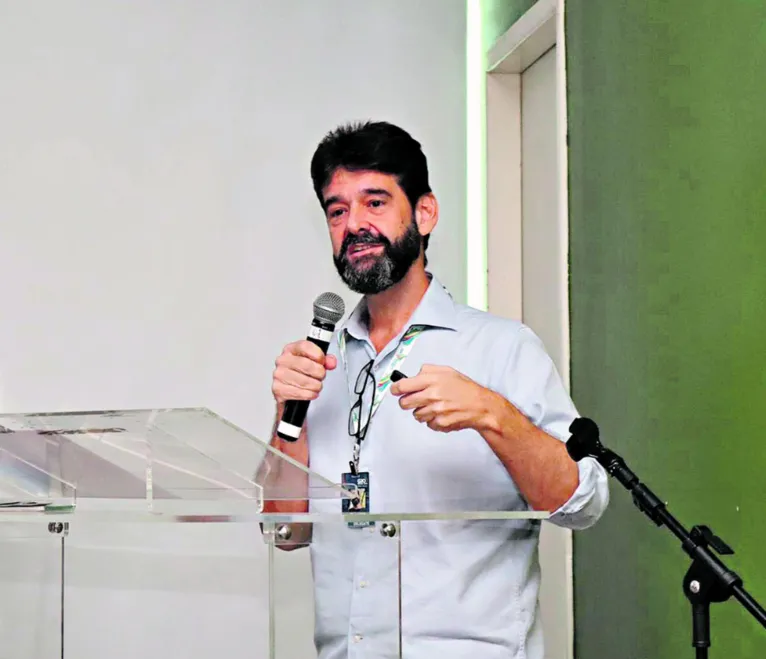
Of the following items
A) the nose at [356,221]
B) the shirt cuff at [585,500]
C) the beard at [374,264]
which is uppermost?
the nose at [356,221]

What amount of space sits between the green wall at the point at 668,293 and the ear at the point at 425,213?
0.54 metres

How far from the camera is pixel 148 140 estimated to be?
152 inches

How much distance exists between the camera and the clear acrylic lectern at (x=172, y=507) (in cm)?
153

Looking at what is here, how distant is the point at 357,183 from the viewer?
2.38m

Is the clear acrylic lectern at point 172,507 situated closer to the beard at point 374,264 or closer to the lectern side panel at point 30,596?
the lectern side panel at point 30,596

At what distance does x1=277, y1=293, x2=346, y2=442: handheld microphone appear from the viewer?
194cm

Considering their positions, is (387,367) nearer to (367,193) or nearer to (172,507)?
(367,193)

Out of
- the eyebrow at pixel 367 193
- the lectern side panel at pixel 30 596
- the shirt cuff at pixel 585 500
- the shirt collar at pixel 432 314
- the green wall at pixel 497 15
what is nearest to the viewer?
the lectern side panel at pixel 30 596

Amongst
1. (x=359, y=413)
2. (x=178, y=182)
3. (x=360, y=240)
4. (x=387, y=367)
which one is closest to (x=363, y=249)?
(x=360, y=240)

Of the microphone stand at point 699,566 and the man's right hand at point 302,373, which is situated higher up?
the man's right hand at point 302,373

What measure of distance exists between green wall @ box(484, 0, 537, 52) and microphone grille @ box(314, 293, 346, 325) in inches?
75.6

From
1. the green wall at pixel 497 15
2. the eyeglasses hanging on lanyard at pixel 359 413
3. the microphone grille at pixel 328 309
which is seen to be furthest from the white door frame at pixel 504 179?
the microphone grille at pixel 328 309

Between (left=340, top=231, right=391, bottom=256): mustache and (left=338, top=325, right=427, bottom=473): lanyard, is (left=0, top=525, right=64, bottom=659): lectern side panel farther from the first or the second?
(left=340, top=231, right=391, bottom=256): mustache

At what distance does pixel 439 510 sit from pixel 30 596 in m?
0.62
